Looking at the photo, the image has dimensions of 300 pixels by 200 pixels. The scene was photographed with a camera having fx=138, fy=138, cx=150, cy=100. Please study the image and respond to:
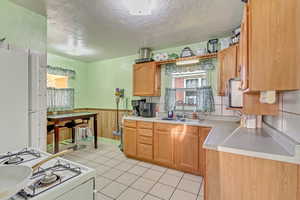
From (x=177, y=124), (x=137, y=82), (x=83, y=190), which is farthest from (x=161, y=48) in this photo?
(x=83, y=190)

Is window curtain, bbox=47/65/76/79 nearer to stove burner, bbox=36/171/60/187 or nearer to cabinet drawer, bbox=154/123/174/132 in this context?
cabinet drawer, bbox=154/123/174/132

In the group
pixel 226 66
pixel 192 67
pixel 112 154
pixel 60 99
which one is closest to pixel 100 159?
pixel 112 154

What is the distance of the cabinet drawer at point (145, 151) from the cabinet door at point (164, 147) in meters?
0.11

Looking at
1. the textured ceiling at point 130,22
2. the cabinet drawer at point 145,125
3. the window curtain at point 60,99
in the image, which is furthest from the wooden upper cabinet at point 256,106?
the window curtain at point 60,99

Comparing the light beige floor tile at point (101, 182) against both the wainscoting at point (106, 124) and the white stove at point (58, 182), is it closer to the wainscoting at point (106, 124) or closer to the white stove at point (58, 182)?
the white stove at point (58, 182)

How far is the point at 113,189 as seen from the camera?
1958 millimetres

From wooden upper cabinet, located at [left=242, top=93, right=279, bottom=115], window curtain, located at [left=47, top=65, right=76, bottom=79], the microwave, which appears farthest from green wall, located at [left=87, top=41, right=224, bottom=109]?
wooden upper cabinet, located at [left=242, top=93, right=279, bottom=115]

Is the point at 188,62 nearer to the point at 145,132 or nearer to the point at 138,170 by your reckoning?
the point at 145,132

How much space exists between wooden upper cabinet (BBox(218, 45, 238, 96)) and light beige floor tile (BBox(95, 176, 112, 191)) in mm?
2353

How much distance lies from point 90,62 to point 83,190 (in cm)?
449

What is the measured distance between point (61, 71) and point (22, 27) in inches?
77.4

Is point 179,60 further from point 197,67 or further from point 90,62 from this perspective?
point 90,62

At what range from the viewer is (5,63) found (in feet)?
4.19

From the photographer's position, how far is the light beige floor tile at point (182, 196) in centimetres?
179
